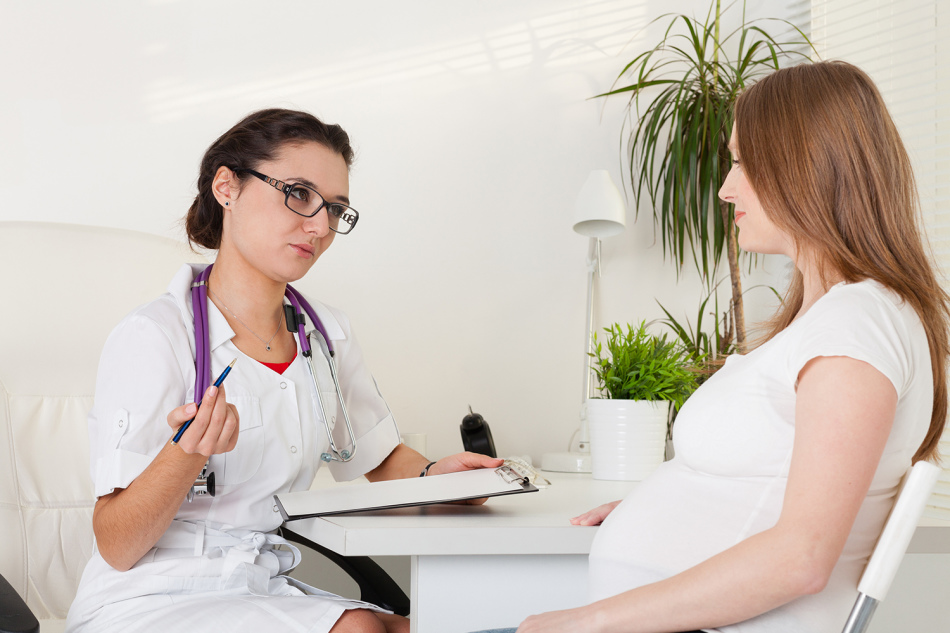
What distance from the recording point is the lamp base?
1827 millimetres

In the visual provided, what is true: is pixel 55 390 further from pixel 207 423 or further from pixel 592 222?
pixel 592 222

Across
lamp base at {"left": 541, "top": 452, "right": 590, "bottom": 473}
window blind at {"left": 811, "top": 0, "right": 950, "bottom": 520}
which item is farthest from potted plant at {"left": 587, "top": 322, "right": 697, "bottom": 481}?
window blind at {"left": 811, "top": 0, "right": 950, "bottom": 520}

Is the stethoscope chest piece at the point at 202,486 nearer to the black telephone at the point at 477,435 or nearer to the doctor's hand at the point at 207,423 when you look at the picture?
the doctor's hand at the point at 207,423

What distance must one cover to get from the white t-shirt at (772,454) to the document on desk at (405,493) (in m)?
0.23

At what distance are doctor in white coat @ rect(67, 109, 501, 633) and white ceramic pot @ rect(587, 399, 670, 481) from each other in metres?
0.33

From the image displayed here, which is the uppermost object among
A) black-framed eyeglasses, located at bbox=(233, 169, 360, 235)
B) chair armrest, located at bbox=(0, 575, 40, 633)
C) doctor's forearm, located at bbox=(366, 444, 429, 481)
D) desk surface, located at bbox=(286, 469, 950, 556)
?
black-framed eyeglasses, located at bbox=(233, 169, 360, 235)

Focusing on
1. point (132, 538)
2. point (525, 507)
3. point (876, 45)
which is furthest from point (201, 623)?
point (876, 45)

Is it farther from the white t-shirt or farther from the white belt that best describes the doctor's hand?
the white t-shirt

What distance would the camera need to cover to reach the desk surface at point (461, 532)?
0.96 metres

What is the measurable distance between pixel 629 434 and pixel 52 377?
114cm

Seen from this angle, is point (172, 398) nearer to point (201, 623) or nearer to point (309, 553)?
point (201, 623)

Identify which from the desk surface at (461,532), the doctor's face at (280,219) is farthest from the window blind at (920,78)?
the doctor's face at (280,219)

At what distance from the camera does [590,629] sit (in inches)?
31.0

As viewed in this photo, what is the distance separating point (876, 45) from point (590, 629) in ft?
7.78
